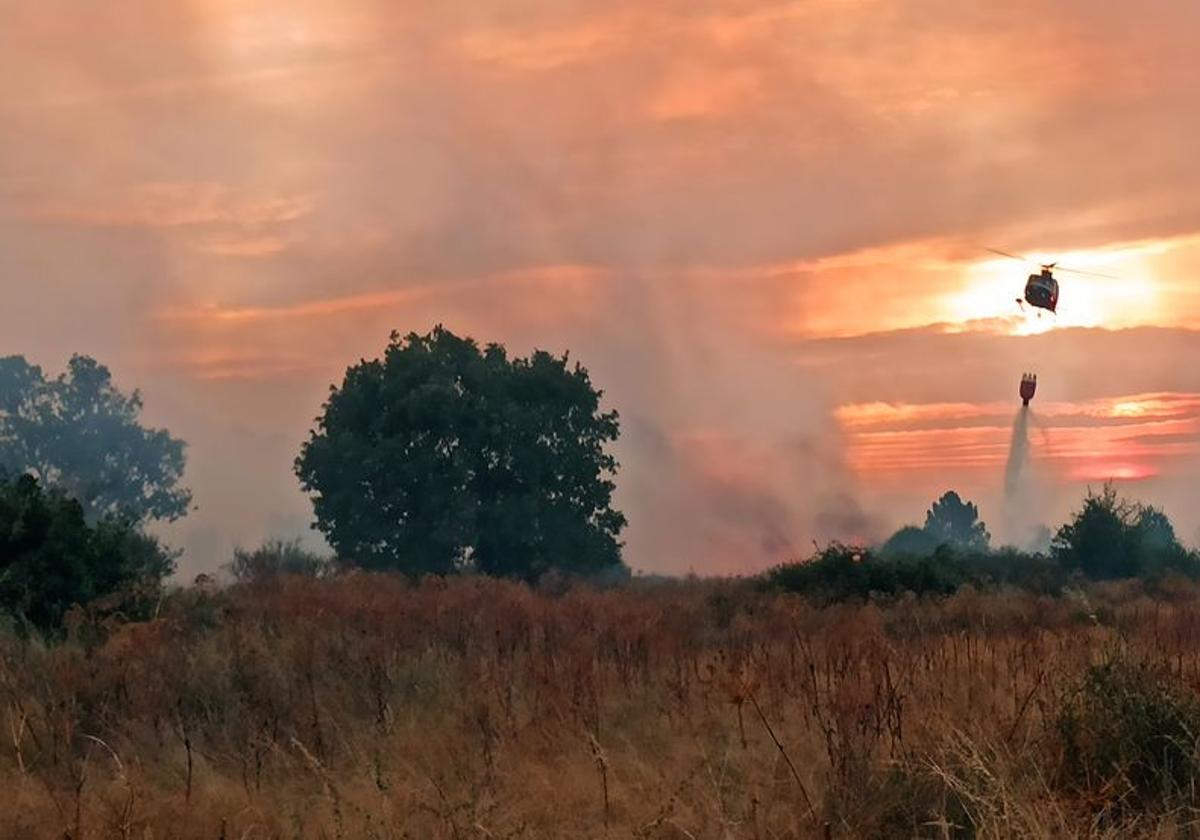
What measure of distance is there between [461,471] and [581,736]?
4207 centimetres

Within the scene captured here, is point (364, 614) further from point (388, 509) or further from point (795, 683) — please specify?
point (388, 509)

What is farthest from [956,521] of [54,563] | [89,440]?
[54,563]

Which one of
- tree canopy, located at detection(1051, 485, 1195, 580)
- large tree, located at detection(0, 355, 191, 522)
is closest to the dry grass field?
tree canopy, located at detection(1051, 485, 1195, 580)

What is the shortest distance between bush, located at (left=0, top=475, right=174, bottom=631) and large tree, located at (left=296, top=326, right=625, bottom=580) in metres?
30.0

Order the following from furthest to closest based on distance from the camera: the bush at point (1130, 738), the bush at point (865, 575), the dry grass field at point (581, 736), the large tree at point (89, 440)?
the large tree at point (89, 440) → the bush at point (865, 575) → the bush at point (1130, 738) → the dry grass field at point (581, 736)

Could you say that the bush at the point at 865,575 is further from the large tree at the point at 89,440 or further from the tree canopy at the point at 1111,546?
the large tree at the point at 89,440

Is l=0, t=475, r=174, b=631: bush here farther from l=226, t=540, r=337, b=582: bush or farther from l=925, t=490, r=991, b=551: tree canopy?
l=925, t=490, r=991, b=551: tree canopy

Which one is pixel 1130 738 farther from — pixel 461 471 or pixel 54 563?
pixel 461 471

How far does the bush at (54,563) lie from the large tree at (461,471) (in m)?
30.0

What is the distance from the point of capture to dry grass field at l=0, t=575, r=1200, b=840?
26.9 ft

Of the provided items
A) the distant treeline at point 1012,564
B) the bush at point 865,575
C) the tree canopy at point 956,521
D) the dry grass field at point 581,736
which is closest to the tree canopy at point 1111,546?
the distant treeline at point 1012,564

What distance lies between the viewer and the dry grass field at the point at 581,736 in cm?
821

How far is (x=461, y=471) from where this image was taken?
5244 centimetres

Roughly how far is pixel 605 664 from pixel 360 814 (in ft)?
19.9
